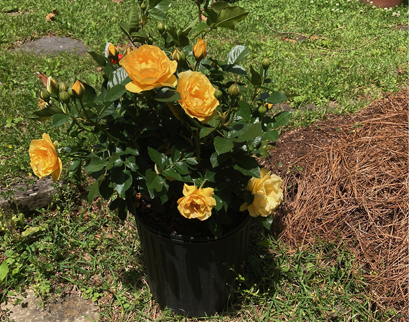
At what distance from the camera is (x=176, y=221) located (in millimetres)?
1687

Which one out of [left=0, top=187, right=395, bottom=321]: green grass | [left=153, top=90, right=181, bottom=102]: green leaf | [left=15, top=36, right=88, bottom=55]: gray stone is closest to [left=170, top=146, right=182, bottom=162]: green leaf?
[left=153, top=90, right=181, bottom=102]: green leaf

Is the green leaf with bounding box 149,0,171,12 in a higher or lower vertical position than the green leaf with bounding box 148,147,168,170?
higher

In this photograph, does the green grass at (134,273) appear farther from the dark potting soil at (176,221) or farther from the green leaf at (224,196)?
the green leaf at (224,196)

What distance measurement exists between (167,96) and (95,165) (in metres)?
0.34

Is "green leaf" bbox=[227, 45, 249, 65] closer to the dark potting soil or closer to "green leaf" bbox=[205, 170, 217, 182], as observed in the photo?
"green leaf" bbox=[205, 170, 217, 182]

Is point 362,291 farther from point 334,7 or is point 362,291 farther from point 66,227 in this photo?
point 334,7

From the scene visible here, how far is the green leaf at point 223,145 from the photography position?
1.16 metres

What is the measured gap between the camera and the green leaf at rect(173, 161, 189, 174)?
4.25 feet

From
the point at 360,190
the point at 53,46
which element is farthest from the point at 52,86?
the point at 53,46

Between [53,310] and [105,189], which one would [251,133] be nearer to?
[105,189]

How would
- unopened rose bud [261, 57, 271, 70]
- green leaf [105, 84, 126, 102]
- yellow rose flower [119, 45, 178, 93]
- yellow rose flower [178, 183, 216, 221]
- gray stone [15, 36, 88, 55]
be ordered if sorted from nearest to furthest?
yellow rose flower [119, 45, 178, 93] → green leaf [105, 84, 126, 102] → yellow rose flower [178, 183, 216, 221] → unopened rose bud [261, 57, 271, 70] → gray stone [15, 36, 88, 55]

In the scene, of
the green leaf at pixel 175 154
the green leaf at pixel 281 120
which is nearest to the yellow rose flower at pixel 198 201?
the green leaf at pixel 175 154

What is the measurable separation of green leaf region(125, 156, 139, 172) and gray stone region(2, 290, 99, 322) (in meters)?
1.00

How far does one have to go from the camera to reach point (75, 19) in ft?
15.6
